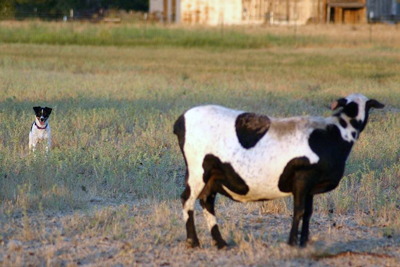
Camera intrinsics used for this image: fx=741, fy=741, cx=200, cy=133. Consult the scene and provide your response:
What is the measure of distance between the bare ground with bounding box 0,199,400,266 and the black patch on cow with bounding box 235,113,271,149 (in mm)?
998

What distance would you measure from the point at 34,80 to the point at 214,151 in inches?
580

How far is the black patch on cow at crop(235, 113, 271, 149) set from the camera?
6855mm

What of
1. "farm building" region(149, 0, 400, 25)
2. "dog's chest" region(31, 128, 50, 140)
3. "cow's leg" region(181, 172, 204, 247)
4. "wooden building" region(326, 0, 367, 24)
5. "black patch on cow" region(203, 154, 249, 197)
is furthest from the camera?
"wooden building" region(326, 0, 367, 24)

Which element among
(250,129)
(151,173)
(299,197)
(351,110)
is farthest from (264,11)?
(299,197)

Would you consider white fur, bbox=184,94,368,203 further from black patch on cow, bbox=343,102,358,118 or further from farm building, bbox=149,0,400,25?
farm building, bbox=149,0,400,25

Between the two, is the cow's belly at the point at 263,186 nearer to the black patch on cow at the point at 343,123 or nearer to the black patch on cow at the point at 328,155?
the black patch on cow at the point at 328,155

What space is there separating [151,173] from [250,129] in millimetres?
3510

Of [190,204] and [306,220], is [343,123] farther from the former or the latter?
[190,204]

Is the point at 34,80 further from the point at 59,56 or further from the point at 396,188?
the point at 396,188

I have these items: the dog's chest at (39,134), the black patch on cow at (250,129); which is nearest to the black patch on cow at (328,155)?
the black patch on cow at (250,129)

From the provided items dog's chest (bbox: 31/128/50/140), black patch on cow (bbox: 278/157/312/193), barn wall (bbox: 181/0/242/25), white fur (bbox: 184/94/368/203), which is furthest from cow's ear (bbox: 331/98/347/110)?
barn wall (bbox: 181/0/242/25)

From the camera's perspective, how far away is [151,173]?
10172 mm

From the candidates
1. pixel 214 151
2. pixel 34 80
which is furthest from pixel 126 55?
pixel 214 151

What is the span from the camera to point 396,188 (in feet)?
32.5
